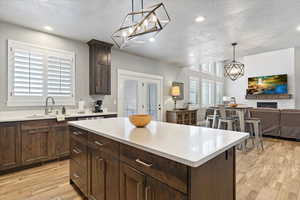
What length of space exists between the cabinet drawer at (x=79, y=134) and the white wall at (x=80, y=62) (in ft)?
5.90

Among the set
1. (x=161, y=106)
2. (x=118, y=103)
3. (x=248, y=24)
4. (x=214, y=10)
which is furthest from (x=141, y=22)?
(x=161, y=106)

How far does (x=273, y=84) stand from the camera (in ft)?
27.1

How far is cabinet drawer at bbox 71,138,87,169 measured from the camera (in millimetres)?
1910

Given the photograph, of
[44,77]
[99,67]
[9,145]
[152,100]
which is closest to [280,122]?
[152,100]

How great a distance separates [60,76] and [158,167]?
11.6ft

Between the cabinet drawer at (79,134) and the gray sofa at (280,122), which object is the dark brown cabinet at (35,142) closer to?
the cabinet drawer at (79,134)

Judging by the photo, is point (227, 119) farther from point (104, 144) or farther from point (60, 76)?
point (60, 76)

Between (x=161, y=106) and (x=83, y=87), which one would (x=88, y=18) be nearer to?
(x=83, y=87)

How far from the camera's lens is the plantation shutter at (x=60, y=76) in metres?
3.55

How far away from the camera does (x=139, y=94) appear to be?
17.4 feet

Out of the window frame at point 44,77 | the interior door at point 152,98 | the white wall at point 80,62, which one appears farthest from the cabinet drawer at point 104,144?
the interior door at point 152,98

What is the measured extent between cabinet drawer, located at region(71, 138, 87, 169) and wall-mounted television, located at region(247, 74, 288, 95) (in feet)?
31.4

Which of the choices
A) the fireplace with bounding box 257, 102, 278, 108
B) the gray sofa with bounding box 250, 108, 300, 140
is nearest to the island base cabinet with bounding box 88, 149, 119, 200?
the gray sofa with bounding box 250, 108, 300, 140

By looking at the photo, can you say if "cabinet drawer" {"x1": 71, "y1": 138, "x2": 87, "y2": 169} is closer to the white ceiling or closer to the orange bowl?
the orange bowl
